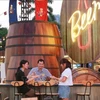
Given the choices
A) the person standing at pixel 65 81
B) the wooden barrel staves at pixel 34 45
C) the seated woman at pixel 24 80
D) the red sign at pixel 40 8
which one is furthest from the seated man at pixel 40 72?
the red sign at pixel 40 8

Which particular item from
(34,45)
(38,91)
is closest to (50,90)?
(38,91)

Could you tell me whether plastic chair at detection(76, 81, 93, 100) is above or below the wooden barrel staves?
below

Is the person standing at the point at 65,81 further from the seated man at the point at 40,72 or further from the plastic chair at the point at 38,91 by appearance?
the seated man at the point at 40,72

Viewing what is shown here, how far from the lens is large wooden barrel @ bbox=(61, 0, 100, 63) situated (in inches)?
295

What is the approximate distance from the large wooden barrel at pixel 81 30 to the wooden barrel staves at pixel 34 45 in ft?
0.98

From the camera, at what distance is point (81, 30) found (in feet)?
24.8

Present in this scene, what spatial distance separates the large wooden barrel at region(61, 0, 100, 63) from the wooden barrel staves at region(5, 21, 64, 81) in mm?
299

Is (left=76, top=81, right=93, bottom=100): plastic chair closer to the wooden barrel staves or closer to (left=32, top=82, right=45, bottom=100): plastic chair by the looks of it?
(left=32, top=82, right=45, bottom=100): plastic chair

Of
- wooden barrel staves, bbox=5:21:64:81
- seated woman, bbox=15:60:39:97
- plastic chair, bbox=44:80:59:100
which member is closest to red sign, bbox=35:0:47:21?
wooden barrel staves, bbox=5:21:64:81

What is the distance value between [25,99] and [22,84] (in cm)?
28

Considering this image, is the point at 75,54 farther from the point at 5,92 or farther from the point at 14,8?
the point at 14,8

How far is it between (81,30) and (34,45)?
3.76 ft

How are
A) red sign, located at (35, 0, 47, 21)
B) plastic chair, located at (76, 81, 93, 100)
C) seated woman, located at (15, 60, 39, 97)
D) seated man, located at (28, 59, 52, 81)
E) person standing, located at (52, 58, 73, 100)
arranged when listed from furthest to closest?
1. red sign, located at (35, 0, 47, 21)
2. seated man, located at (28, 59, 52, 81)
3. plastic chair, located at (76, 81, 93, 100)
4. seated woman, located at (15, 60, 39, 97)
5. person standing, located at (52, 58, 73, 100)

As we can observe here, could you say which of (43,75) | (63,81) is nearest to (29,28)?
(43,75)
